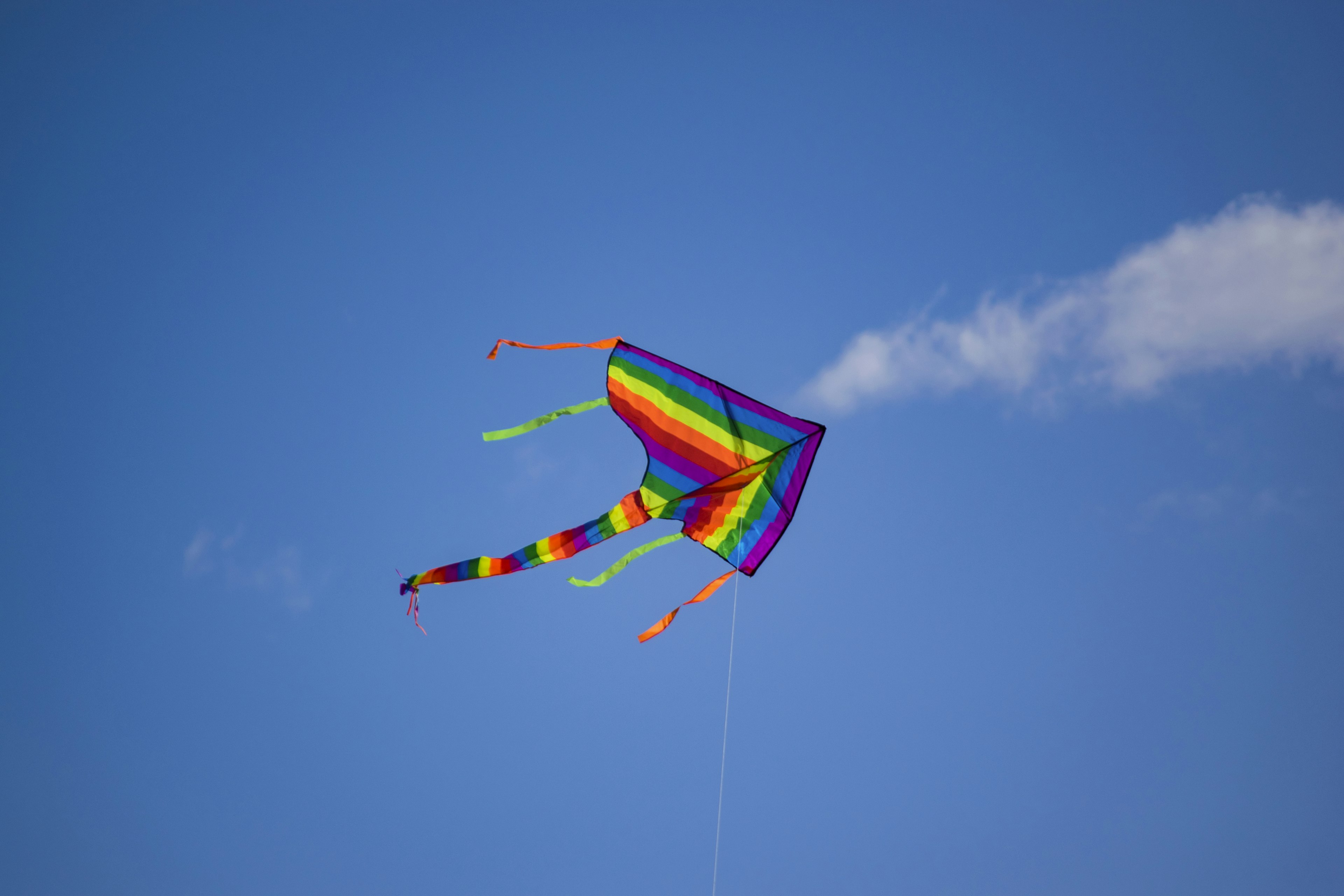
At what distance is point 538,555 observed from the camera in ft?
30.1

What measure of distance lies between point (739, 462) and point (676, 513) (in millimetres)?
775

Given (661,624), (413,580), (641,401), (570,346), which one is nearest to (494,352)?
(570,346)

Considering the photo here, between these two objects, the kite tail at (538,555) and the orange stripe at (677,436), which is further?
the orange stripe at (677,436)

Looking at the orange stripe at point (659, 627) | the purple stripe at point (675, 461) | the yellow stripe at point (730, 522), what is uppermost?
the purple stripe at point (675, 461)

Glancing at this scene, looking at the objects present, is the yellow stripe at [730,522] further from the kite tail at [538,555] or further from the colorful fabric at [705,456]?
the kite tail at [538,555]

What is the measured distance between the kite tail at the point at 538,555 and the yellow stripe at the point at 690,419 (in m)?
0.99

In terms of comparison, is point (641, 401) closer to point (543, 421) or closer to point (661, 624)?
point (543, 421)

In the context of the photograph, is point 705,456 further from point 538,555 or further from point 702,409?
point 538,555

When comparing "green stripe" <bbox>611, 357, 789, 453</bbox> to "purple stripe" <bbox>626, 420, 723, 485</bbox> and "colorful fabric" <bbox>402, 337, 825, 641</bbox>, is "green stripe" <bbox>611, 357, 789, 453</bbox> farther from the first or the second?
"purple stripe" <bbox>626, 420, 723, 485</bbox>

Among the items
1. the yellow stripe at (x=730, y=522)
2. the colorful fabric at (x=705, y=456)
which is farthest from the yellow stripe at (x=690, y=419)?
the yellow stripe at (x=730, y=522)

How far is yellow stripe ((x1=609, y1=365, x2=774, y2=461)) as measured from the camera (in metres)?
10.1

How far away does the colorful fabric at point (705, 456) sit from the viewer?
32.6 ft

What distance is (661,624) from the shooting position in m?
9.87

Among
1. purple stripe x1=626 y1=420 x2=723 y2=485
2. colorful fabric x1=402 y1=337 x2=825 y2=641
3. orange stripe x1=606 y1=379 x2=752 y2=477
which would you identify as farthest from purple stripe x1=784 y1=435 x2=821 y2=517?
purple stripe x1=626 y1=420 x2=723 y2=485
